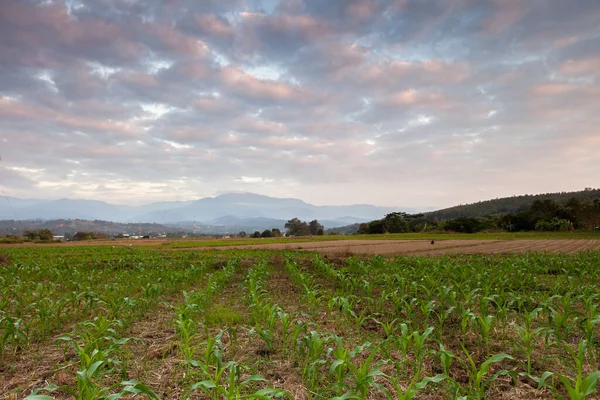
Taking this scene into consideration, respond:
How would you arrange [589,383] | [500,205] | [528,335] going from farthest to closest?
[500,205] < [528,335] < [589,383]

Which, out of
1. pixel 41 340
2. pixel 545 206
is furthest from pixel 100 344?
pixel 545 206

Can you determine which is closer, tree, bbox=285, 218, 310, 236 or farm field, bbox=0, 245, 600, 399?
farm field, bbox=0, 245, 600, 399

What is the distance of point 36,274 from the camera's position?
15039mm

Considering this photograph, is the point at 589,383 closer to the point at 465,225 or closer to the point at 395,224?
the point at 465,225

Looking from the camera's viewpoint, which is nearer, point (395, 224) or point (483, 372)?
point (483, 372)

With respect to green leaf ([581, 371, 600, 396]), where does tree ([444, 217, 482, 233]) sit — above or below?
below

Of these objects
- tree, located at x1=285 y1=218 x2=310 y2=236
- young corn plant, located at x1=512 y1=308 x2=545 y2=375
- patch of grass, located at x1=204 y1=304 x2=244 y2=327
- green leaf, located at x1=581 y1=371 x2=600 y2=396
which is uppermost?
green leaf, located at x1=581 y1=371 x2=600 y2=396

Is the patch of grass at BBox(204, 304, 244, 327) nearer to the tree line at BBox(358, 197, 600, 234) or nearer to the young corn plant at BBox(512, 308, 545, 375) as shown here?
the young corn plant at BBox(512, 308, 545, 375)

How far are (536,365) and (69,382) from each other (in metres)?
6.98

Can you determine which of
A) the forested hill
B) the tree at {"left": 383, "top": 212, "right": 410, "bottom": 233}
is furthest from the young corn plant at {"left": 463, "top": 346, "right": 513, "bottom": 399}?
the forested hill

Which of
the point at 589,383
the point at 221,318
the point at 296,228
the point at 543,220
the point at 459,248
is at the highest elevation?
the point at 589,383

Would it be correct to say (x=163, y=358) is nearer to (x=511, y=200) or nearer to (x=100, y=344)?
(x=100, y=344)

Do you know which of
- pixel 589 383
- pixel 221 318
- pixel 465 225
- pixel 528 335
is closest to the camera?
→ pixel 589 383

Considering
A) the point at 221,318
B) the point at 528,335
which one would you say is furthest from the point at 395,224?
the point at 528,335
